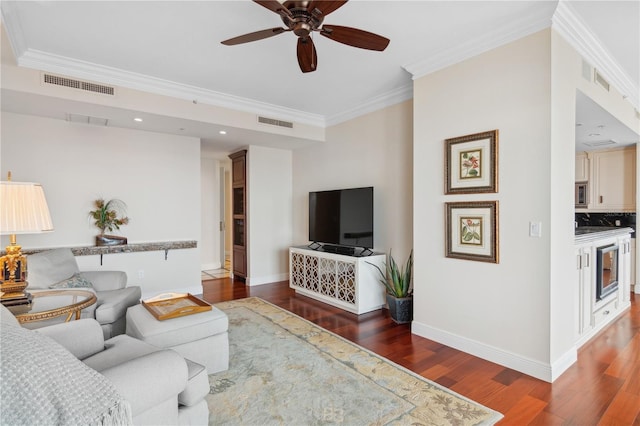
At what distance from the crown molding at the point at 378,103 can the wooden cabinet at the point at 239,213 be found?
1.85 meters

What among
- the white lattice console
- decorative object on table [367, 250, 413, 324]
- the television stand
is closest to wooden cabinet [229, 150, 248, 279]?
the white lattice console

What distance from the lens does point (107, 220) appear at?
4.35 metres

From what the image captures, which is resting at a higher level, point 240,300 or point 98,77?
point 98,77

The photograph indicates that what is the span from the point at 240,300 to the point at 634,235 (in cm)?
596

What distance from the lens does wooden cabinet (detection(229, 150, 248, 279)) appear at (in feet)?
19.1

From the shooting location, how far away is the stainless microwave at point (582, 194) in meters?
5.83

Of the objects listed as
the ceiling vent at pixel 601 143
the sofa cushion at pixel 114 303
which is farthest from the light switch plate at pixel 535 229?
the ceiling vent at pixel 601 143

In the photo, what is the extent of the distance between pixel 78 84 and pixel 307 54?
2522 mm

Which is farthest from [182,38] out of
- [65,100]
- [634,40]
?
[634,40]

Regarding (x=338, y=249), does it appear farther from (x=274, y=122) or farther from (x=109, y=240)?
(x=109, y=240)

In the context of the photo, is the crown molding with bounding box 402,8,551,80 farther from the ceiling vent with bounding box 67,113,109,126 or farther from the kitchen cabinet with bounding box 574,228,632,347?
the ceiling vent with bounding box 67,113,109,126

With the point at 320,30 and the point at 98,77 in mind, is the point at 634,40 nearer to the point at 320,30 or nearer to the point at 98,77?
the point at 320,30

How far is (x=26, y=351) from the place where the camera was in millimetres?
913

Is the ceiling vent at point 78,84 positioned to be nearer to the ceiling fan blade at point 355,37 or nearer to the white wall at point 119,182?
the white wall at point 119,182
